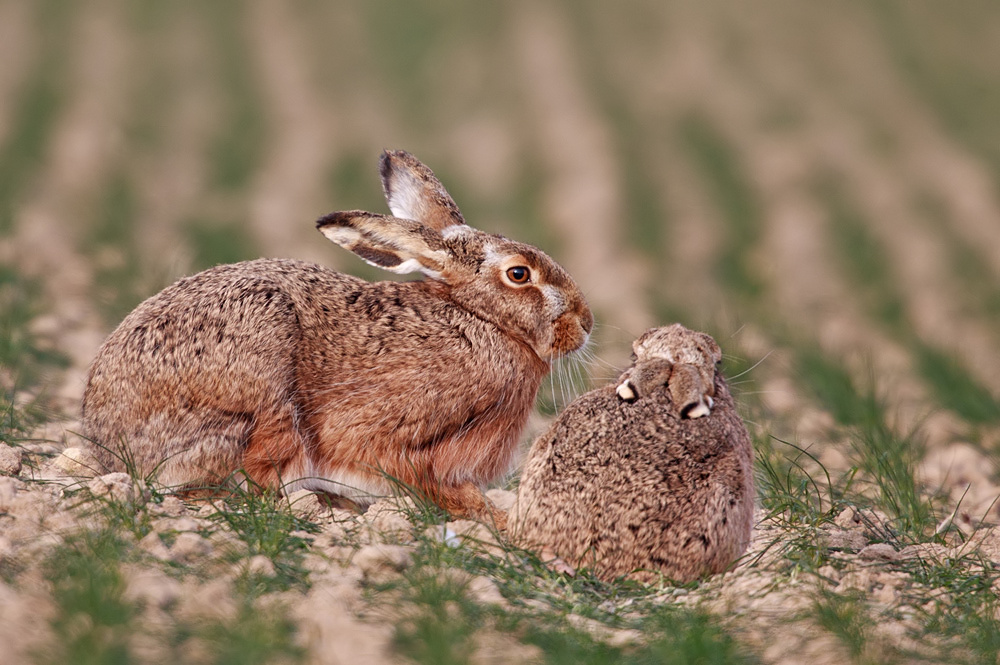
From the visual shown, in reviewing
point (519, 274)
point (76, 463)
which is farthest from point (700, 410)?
point (76, 463)

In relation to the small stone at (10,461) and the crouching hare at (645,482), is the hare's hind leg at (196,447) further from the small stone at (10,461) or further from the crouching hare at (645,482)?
the crouching hare at (645,482)

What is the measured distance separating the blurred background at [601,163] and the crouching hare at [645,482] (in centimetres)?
146

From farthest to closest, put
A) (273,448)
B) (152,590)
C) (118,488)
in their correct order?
1. (273,448)
2. (118,488)
3. (152,590)

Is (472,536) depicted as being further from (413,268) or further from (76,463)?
(76,463)

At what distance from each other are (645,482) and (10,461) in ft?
9.40

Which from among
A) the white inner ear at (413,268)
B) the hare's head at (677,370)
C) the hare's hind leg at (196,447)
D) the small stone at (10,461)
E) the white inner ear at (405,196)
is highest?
the white inner ear at (405,196)

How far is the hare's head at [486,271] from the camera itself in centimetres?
588

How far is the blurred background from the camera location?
922cm

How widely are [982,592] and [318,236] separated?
1054 centimetres

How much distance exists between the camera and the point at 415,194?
6551mm

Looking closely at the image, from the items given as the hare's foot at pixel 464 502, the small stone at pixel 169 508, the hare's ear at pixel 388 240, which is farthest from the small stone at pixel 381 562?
the hare's ear at pixel 388 240

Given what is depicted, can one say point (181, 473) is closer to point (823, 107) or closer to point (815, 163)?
point (815, 163)

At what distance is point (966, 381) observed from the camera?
8.84m

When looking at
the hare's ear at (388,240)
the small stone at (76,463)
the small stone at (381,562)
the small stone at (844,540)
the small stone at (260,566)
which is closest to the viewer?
the small stone at (260,566)
